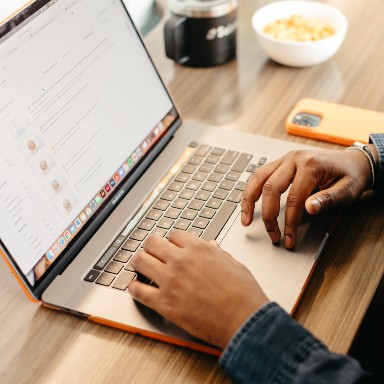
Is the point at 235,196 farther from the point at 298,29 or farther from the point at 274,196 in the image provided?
the point at 298,29

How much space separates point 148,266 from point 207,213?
163 millimetres

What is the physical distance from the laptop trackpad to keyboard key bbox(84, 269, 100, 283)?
18 cm

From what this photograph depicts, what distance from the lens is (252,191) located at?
2.88 ft

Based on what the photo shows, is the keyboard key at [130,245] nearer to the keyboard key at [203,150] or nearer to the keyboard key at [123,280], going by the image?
the keyboard key at [123,280]

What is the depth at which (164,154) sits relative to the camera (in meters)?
1.04

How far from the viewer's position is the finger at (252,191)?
872 mm

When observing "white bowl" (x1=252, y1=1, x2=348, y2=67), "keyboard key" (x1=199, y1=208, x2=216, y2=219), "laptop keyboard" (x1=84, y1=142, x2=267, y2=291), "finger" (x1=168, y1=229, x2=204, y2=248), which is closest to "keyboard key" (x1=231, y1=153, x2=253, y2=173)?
"laptop keyboard" (x1=84, y1=142, x2=267, y2=291)

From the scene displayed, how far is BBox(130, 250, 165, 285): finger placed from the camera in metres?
0.76

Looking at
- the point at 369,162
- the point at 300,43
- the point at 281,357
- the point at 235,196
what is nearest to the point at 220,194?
the point at 235,196

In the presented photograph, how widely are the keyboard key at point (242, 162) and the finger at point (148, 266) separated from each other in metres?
0.26

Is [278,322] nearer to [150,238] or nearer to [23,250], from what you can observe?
[150,238]

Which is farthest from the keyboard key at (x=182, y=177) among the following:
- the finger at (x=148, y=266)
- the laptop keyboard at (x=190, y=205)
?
the finger at (x=148, y=266)

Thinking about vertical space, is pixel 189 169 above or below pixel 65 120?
below

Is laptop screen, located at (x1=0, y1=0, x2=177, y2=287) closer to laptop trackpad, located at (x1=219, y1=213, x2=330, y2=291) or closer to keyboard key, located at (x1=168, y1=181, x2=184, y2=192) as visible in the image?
keyboard key, located at (x1=168, y1=181, x2=184, y2=192)
